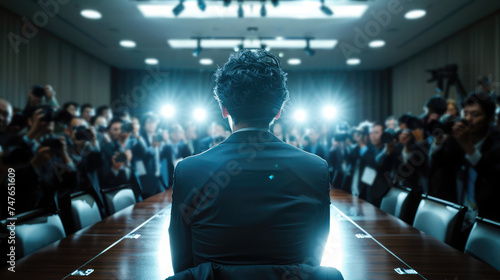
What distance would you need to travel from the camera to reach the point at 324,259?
4.32 feet

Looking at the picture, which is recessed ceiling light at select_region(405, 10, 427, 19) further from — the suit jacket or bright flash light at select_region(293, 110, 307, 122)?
the suit jacket

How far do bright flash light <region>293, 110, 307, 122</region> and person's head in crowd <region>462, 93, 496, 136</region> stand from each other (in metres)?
7.57

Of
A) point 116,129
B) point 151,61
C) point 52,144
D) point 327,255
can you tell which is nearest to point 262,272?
point 327,255

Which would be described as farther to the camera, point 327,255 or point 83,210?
point 83,210

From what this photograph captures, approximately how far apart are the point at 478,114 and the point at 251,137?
218cm

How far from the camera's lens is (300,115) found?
33.1 feet

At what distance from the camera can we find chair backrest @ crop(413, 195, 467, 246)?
1.67 meters

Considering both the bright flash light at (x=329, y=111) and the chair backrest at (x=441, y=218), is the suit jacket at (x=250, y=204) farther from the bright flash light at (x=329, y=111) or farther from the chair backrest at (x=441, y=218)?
the bright flash light at (x=329, y=111)

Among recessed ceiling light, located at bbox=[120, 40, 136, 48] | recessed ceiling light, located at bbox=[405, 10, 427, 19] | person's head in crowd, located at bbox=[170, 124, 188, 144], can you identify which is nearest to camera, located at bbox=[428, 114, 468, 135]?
recessed ceiling light, located at bbox=[405, 10, 427, 19]

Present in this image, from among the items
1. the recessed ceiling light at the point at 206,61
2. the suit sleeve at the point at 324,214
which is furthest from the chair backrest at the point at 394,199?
the recessed ceiling light at the point at 206,61

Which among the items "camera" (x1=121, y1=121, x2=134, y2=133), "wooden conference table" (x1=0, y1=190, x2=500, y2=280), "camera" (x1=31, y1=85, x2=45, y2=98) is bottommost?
"wooden conference table" (x1=0, y1=190, x2=500, y2=280)

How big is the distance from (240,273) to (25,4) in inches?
228

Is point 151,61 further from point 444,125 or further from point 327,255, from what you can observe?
point 327,255

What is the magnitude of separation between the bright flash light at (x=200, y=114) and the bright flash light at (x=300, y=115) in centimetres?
267
